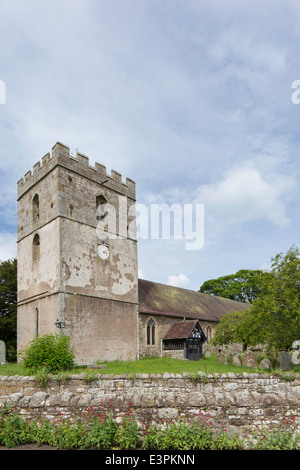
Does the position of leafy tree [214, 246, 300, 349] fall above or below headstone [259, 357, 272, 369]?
above

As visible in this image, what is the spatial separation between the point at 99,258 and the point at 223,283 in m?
39.4

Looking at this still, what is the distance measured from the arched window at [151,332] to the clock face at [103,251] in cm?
626

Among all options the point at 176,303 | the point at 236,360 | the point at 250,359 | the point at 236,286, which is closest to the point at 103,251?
the point at 236,360

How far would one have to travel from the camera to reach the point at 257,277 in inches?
825

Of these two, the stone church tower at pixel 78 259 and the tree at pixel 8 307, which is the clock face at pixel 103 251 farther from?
the tree at pixel 8 307

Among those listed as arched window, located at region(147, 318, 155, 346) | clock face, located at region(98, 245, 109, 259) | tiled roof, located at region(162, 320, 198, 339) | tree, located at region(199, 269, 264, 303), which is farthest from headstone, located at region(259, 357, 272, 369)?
tree, located at region(199, 269, 264, 303)

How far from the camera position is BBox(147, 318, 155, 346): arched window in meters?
25.7

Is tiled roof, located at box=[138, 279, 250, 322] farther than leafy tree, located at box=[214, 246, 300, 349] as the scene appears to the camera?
Yes

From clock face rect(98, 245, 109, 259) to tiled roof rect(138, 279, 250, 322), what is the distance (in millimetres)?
4909

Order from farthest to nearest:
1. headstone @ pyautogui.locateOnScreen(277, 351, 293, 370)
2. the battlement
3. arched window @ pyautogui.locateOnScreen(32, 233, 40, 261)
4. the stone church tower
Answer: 1. arched window @ pyautogui.locateOnScreen(32, 233, 40, 261)
2. the battlement
3. the stone church tower
4. headstone @ pyautogui.locateOnScreen(277, 351, 293, 370)

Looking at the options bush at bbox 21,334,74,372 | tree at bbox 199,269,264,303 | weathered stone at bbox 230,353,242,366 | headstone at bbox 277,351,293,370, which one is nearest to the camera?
bush at bbox 21,334,74,372

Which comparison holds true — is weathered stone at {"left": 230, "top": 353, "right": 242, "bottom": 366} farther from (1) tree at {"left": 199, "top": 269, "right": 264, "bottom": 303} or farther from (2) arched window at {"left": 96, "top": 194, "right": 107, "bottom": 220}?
(1) tree at {"left": 199, "top": 269, "right": 264, "bottom": 303}

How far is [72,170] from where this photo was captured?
2212cm
